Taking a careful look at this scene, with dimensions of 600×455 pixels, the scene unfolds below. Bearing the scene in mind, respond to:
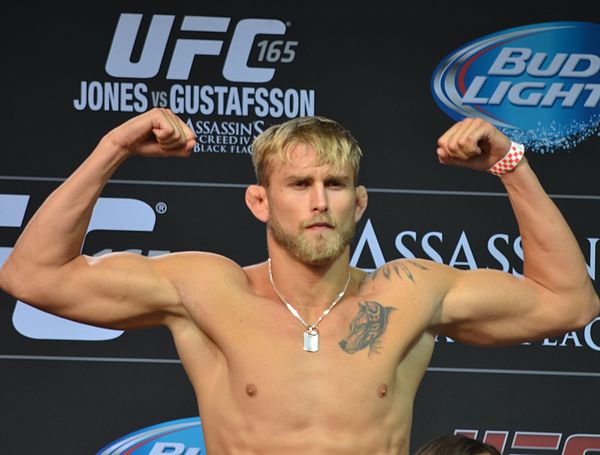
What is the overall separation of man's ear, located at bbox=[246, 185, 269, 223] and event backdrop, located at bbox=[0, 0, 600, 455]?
1.20 m

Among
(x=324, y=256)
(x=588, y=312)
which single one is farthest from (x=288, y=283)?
(x=588, y=312)

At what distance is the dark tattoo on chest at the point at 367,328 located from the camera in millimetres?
2783

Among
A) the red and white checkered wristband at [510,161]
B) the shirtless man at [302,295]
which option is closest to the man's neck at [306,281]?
the shirtless man at [302,295]

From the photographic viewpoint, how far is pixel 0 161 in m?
4.01

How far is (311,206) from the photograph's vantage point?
2695mm

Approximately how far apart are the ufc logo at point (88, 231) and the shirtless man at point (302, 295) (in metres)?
1.19

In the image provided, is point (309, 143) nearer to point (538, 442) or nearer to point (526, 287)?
point (526, 287)

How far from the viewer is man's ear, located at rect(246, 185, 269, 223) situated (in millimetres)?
2822

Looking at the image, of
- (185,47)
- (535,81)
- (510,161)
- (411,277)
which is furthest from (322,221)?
(535,81)

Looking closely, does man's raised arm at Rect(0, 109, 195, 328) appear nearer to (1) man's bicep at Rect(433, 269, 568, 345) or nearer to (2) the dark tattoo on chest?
(2) the dark tattoo on chest

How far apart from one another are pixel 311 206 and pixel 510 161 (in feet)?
1.55

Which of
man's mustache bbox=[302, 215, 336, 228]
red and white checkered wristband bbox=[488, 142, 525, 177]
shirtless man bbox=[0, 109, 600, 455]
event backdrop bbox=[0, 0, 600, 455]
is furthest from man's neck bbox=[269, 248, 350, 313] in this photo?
event backdrop bbox=[0, 0, 600, 455]

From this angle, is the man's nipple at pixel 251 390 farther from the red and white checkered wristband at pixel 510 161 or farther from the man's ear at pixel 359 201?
the red and white checkered wristband at pixel 510 161

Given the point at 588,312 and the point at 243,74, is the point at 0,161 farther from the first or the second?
the point at 588,312
